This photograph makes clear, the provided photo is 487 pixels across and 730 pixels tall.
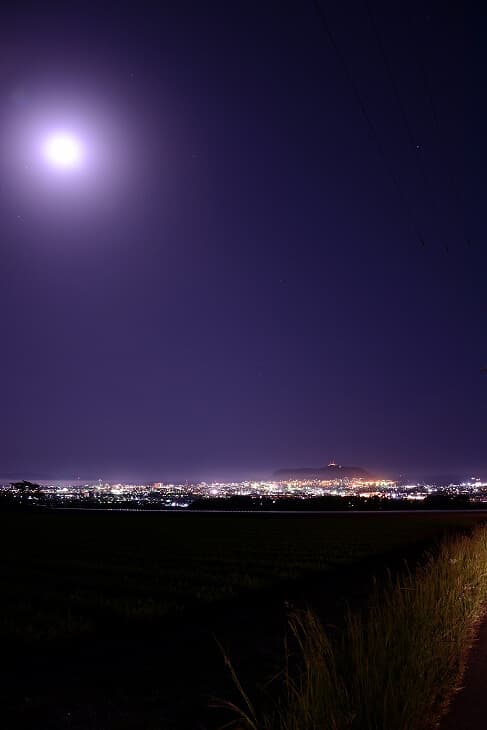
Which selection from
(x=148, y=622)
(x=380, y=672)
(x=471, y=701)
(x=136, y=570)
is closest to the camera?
(x=380, y=672)

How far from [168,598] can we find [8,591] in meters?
4.12

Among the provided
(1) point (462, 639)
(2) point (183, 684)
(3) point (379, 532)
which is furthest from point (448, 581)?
(3) point (379, 532)

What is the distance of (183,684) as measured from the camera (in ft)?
24.4

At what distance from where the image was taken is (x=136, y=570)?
1889 cm

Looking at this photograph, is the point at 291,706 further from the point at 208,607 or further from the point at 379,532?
the point at 379,532

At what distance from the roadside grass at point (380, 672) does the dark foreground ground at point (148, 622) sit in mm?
867

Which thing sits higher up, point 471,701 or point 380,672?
point 380,672

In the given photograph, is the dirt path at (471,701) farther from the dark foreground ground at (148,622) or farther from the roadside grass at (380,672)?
the dark foreground ground at (148,622)

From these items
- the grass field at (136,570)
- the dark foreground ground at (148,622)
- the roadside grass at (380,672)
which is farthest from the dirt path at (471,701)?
the grass field at (136,570)

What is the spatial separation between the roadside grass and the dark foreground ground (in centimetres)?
87

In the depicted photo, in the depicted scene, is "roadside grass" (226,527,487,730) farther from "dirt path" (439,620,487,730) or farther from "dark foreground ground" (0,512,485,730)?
"dark foreground ground" (0,512,485,730)

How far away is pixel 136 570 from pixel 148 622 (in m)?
7.90

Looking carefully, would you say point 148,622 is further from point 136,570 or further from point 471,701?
point 136,570

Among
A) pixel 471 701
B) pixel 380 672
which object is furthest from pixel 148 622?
pixel 380 672
